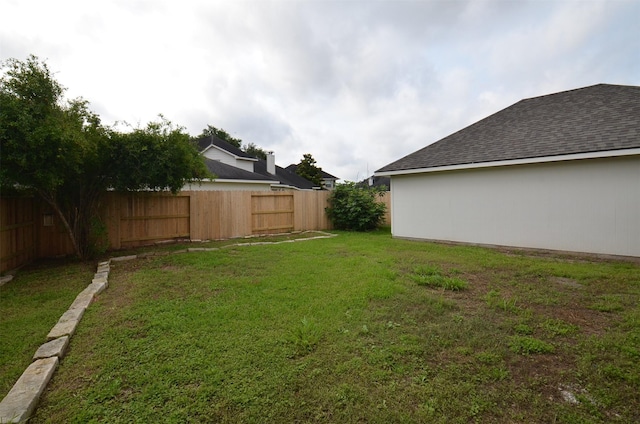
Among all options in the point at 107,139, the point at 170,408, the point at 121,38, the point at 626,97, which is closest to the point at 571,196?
the point at 626,97

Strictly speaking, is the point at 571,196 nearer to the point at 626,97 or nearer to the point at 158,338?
the point at 626,97

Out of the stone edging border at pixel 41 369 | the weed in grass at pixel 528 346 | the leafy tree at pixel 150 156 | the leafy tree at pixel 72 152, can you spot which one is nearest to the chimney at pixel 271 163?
the leafy tree at pixel 72 152

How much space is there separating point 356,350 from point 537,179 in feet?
23.3

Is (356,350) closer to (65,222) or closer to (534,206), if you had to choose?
(65,222)

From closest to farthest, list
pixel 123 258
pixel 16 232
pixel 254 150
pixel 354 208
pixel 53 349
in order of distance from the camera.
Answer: pixel 53 349 < pixel 16 232 < pixel 123 258 < pixel 354 208 < pixel 254 150

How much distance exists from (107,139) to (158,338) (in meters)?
4.89

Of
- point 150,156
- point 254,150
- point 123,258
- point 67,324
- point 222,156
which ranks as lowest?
point 67,324

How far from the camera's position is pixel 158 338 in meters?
2.87

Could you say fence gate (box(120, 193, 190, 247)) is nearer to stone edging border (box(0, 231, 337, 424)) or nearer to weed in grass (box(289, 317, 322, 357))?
stone edging border (box(0, 231, 337, 424))

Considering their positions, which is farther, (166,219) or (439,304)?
(166,219)

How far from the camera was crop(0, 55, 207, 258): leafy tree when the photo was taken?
449 cm

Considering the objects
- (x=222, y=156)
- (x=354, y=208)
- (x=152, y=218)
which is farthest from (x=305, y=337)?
(x=222, y=156)

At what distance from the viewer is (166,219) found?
8.77m

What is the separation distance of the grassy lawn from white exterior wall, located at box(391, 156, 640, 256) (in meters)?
1.69
